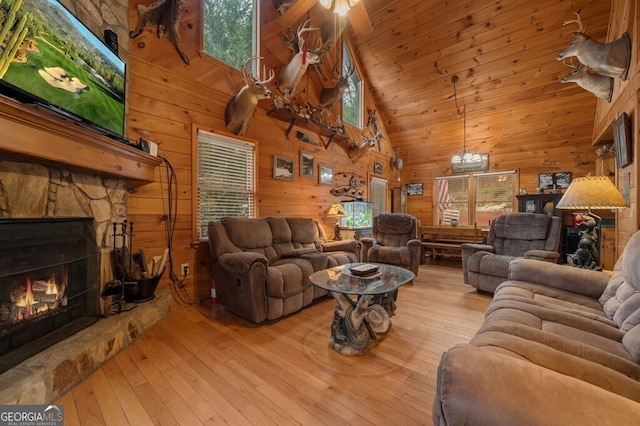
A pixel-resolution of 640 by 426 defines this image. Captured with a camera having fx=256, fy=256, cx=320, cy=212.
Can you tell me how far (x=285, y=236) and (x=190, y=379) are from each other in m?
1.98

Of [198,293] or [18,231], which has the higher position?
[18,231]

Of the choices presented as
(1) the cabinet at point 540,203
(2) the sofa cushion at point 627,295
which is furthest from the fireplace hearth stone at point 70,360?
(1) the cabinet at point 540,203

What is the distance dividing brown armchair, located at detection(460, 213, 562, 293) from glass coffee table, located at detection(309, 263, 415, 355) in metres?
1.68

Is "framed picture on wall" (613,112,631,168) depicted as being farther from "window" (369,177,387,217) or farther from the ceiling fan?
"window" (369,177,387,217)

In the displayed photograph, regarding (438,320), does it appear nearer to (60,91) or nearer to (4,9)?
(60,91)

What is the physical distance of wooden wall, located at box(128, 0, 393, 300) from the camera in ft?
8.52

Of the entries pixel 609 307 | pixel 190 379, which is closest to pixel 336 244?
pixel 190 379

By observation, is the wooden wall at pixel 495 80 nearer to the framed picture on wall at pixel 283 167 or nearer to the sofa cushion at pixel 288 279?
the framed picture on wall at pixel 283 167

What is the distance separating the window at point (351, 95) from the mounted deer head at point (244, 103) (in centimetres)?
255

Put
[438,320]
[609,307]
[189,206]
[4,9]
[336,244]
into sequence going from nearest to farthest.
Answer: [4,9]
[609,307]
[438,320]
[189,206]
[336,244]

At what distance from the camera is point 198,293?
2990 mm

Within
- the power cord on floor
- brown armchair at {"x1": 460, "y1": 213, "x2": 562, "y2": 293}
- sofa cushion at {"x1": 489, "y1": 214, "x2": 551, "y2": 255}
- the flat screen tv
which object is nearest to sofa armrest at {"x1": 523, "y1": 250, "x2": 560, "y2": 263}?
brown armchair at {"x1": 460, "y1": 213, "x2": 562, "y2": 293}

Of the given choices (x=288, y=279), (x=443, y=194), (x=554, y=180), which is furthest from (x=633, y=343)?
(x=443, y=194)

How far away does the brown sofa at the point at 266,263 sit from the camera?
2.38m
